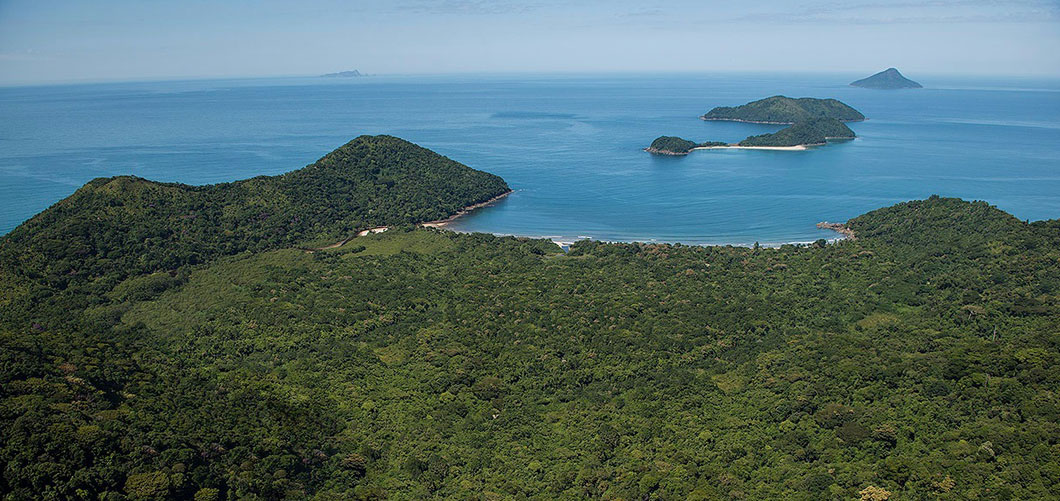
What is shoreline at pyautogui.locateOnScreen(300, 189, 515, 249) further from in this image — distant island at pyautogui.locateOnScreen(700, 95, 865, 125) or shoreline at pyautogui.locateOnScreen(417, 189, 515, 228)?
distant island at pyautogui.locateOnScreen(700, 95, 865, 125)

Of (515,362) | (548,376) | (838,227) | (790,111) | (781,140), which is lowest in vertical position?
(548,376)

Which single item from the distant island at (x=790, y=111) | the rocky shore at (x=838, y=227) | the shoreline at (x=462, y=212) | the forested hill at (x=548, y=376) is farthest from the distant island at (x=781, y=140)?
the forested hill at (x=548, y=376)

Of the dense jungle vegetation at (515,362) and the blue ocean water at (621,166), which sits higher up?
the blue ocean water at (621,166)

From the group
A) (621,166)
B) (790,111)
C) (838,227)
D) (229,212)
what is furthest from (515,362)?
(790,111)

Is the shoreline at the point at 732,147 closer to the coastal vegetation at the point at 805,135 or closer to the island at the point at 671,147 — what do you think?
the island at the point at 671,147

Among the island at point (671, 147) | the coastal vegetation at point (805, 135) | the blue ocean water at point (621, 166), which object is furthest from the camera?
the coastal vegetation at point (805, 135)

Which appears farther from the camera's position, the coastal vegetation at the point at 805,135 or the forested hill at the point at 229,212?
the coastal vegetation at the point at 805,135

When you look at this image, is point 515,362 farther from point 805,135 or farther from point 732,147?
point 805,135
